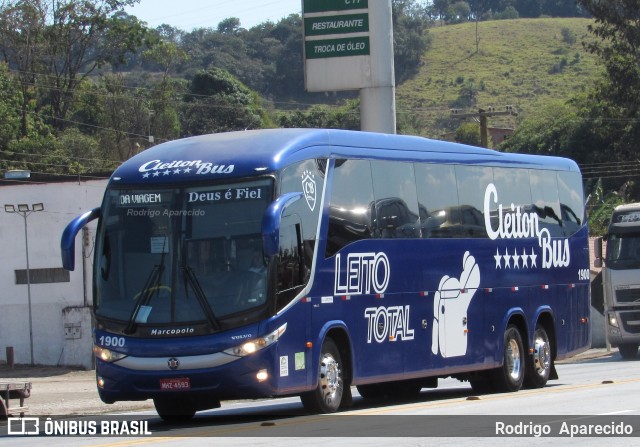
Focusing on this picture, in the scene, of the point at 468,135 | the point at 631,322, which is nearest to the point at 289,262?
the point at 631,322

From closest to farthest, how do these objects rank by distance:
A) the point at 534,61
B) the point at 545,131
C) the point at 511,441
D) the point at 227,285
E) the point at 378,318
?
the point at 511,441 → the point at 227,285 → the point at 378,318 → the point at 545,131 → the point at 534,61

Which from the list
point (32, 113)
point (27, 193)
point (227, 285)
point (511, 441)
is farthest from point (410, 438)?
point (32, 113)

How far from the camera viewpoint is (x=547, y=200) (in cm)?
2180

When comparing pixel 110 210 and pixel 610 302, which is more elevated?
pixel 110 210

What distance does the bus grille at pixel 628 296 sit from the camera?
3288cm

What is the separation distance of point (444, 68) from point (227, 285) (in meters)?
139

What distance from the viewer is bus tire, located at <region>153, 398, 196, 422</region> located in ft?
50.7

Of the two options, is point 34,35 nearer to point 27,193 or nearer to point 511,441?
point 27,193

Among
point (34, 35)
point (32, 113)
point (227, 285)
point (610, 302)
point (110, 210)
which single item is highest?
point (34, 35)

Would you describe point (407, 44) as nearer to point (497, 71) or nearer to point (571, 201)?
point (497, 71)

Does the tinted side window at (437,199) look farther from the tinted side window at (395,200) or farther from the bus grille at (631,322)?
the bus grille at (631,322)

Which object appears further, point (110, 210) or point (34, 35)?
point (34, 35)

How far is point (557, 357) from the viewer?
21.7 metres

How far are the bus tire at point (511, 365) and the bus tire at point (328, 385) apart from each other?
196 inches
